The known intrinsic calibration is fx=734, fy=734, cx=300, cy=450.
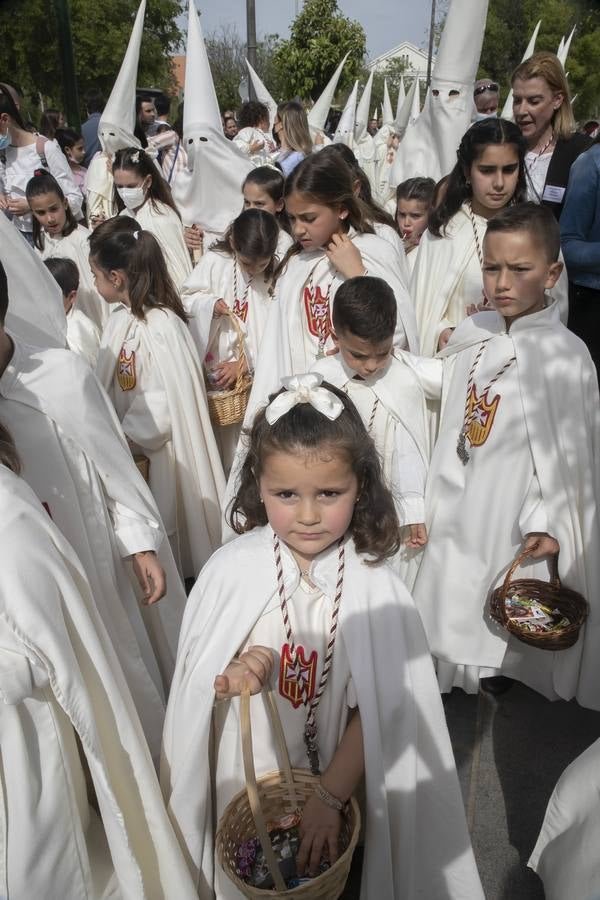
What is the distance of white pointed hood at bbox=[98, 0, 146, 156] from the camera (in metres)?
6.61

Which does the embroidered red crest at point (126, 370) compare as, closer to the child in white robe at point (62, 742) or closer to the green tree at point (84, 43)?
the child in white robe at point (62, 742)

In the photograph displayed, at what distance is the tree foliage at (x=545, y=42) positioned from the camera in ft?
95.8

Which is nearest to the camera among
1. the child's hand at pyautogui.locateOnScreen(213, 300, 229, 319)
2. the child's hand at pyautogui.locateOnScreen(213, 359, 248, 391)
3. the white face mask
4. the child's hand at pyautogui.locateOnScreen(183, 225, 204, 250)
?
the child's hand at pyautogui.locateOnScreen(213, 359, 248, 391)

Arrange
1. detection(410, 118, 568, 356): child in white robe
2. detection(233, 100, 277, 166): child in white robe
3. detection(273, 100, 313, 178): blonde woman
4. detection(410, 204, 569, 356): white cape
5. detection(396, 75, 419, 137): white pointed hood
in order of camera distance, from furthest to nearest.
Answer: detection(396, 75, 419, 137): white pointed hood
detection(233, 100, 277, 166): child in white robe
detection(273, 100, 313, 178): blonde woman
detection(410, 204, 569, 356): white cape
detection(410, 118, 568, 356): child in white robe

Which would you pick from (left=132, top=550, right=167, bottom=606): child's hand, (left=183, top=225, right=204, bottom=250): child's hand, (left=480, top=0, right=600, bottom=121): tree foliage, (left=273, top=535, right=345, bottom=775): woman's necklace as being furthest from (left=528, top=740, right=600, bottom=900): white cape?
(left=480, top=0, right=600, bottom=121): tree foliage

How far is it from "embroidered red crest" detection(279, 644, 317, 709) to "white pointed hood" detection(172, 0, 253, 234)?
464 centimetres

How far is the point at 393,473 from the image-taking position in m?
3.19

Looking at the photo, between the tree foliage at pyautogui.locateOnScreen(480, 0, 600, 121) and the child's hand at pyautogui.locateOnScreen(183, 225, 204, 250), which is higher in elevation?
the tree foliage at pyautogui.locateOnScreen(480, 0, 600, 121)

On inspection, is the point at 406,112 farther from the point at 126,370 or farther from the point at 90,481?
the point at 90,481

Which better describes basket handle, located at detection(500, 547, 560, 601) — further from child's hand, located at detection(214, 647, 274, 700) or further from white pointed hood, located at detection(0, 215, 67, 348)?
white pointed hood, located at detection(0, 215, 67, 348)

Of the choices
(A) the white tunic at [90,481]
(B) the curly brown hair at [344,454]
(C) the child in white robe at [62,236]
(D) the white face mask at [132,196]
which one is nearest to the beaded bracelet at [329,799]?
(B) the curly brown hair at [344,454]

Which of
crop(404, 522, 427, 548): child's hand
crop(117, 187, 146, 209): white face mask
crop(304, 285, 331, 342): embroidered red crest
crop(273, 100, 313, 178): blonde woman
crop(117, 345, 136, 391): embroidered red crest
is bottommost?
crop(404, 522, 427, 548): child's hand

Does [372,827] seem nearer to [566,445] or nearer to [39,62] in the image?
[566,445]

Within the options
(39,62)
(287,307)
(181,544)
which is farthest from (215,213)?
(39,62)
